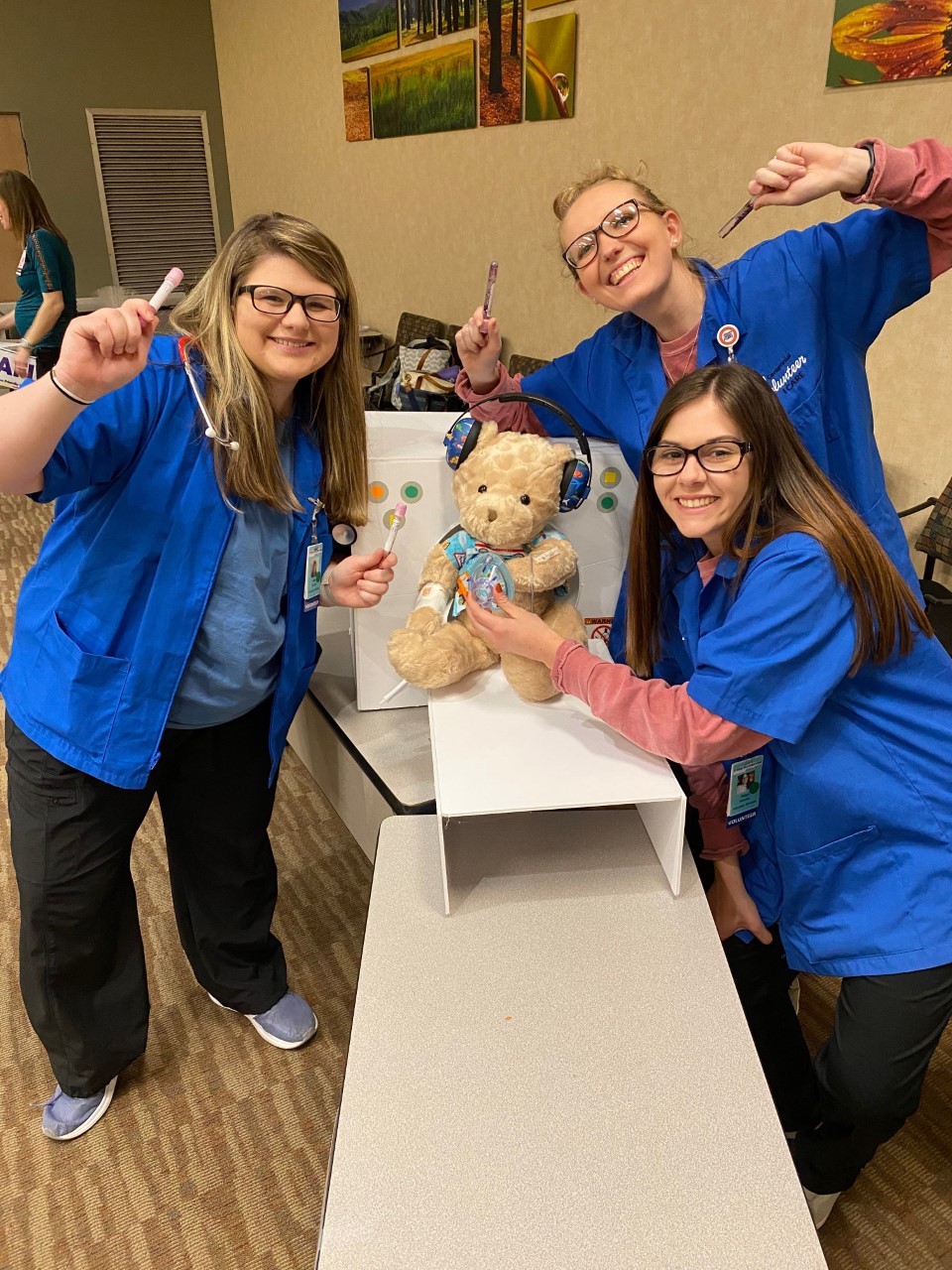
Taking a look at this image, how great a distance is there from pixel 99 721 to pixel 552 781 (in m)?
0.62

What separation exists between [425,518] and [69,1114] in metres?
1.22

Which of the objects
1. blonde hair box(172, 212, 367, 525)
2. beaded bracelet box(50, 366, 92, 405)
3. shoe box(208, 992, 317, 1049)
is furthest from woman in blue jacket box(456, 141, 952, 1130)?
shoe box(208, 992, 317, 1049)

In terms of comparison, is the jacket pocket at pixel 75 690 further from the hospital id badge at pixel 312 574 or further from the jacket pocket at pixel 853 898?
the jacket pocket at pixel 853 898

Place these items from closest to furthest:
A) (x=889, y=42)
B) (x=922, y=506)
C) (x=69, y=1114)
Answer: (x=69, y=1114) → (x=889, y=42) → (x=922, y=506)

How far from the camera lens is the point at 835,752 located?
108 centimetres

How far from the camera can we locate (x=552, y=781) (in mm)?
1166

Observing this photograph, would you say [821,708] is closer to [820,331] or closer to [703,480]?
[703,480]

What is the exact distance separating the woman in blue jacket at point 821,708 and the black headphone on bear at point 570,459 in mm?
191

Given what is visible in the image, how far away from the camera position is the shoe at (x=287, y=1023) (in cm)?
170

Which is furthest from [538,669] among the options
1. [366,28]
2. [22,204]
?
[366,28]

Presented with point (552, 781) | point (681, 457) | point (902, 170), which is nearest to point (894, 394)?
point (902, 170)

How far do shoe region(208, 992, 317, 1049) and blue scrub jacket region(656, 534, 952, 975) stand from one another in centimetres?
97

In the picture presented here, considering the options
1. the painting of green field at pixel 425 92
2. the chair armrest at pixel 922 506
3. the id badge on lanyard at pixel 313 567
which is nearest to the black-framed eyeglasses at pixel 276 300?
the id badge on lanyard at pixel 313 567

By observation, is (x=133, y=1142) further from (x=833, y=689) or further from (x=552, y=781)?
(x=833, y=689)
